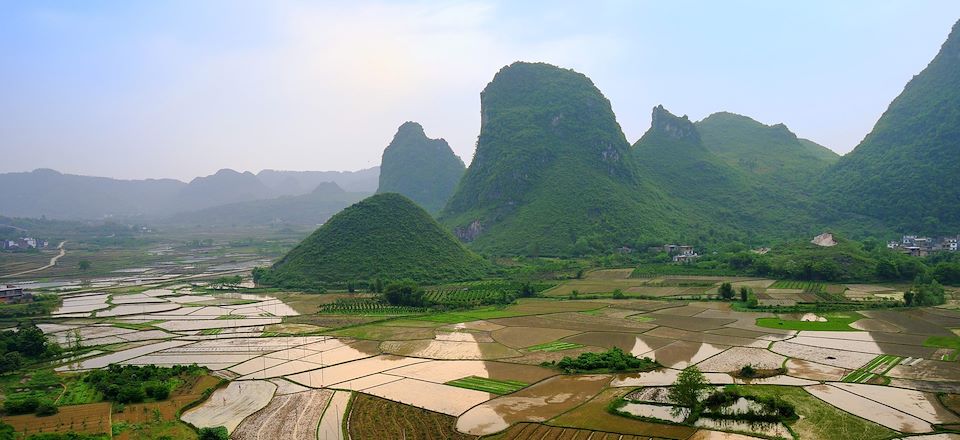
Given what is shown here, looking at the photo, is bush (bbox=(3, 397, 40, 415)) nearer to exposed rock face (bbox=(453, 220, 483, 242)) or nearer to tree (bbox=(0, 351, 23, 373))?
tree (bbox=(0, 351, 23, 373))

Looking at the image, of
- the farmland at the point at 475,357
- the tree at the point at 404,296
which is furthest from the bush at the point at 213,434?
the tree at the point at 404,296

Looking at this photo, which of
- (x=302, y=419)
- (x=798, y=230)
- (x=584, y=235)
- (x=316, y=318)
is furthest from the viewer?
(x=798, y=230)

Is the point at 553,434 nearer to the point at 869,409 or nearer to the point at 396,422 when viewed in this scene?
the point at 396,422

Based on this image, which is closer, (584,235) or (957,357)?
(957,357)

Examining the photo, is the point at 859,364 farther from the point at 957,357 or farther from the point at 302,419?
the point at 302,419

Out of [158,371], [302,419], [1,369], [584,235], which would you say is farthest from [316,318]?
[584,235]

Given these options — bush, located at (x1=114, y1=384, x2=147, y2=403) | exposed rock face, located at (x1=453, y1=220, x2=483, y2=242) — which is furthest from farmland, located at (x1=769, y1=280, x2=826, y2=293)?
exposed rock face, located at (x1=453, y1=220, x2=483, y2=242)
